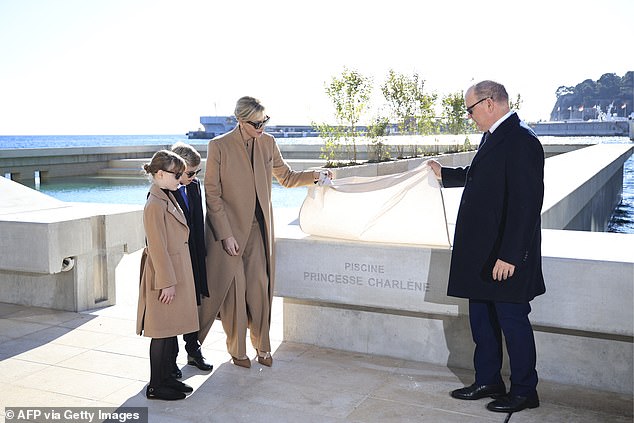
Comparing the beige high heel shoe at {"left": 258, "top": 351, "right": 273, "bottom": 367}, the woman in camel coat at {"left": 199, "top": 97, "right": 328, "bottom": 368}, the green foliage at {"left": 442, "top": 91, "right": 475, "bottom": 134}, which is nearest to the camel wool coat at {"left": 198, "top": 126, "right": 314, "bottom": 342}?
the woman in camel coat at {"left": 199, "top": 97, "right": 328, "bottom": 368}

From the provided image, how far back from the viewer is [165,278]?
4246 millimetres

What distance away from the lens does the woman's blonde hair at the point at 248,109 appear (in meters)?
4.81

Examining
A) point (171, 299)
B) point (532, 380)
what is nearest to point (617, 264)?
point (532, 380)

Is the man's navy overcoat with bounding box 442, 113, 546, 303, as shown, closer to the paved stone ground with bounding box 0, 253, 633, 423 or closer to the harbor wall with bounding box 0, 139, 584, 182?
the paved stone ground with bounding box 0, 253, 633, 423

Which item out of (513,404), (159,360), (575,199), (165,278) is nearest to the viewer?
(513,404)

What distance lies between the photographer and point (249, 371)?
4902 mm

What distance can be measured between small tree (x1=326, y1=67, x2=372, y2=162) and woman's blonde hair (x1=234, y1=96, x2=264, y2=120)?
691 inches

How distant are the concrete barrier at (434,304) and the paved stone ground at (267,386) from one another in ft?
0.41

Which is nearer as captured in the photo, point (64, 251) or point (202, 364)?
point (202, 364)

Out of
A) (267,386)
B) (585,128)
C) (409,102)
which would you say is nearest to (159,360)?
(267,386)

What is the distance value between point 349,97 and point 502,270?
62.4 feet

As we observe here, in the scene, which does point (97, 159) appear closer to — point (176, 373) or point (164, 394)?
point (176, 373)

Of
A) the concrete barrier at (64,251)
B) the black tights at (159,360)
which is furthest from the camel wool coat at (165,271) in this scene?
the concrete barrier at (64,251)

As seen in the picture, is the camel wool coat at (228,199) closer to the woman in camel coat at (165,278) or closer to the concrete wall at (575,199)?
the woman in camel coat at (165,278)
